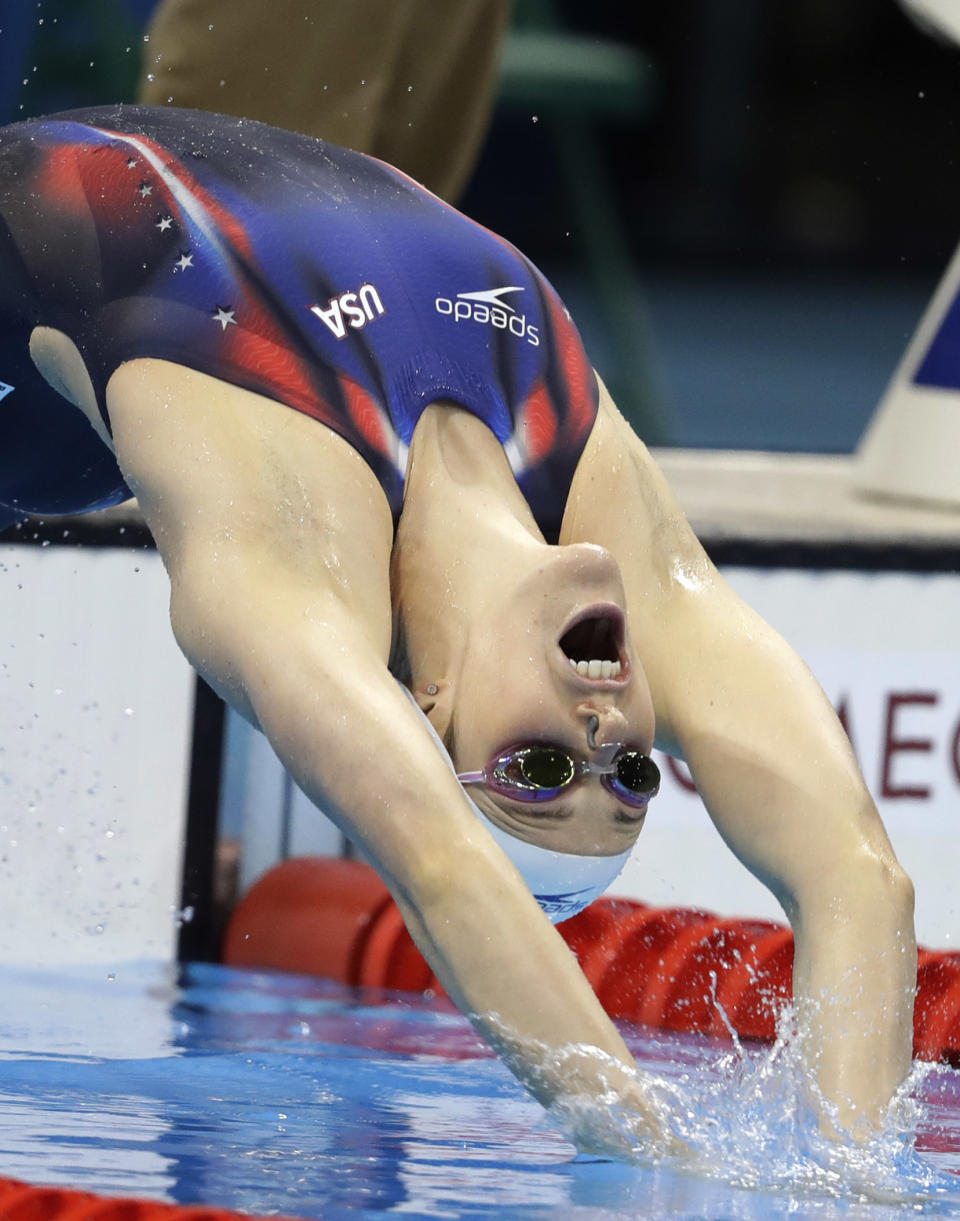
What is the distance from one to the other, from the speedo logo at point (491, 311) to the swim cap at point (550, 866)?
0.42m

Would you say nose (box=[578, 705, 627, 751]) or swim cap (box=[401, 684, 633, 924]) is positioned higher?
nose (box=[578, 705, 627, 751])

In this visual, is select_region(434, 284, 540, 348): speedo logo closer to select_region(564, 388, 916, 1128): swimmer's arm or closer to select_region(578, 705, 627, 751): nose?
select_region(564, 388, 916, 1128): swimmer's arm

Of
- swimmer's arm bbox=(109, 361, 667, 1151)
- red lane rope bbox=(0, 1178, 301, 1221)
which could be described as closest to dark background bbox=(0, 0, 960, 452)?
swimmer's arm bbox=(109, 361, 667, 1151)

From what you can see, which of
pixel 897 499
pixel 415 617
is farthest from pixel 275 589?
pixel 897 499

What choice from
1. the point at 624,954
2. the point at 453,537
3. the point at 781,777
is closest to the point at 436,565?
the point at 453,537

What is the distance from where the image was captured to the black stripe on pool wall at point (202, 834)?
129 inches

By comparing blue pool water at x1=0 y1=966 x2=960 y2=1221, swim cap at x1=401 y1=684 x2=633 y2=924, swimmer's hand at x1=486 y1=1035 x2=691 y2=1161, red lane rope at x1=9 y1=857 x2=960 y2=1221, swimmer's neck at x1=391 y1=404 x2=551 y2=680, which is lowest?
red lane rope at x1=9 y1=857 x2=960 y2=1221

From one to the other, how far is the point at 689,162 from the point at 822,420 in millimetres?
3900

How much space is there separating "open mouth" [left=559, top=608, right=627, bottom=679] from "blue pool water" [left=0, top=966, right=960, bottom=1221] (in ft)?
1.29

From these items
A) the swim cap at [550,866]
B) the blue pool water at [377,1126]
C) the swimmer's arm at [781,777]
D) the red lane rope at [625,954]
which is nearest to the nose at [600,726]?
the swim cap at [550,866]

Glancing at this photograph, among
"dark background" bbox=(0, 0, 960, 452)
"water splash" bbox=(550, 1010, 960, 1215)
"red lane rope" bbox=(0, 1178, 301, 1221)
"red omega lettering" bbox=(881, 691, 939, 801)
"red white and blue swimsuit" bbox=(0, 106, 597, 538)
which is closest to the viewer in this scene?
"red lane rope" bbox=(0, 1178, 301, 1221)

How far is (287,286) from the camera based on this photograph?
201cm

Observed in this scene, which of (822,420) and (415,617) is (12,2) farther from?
(822,420)

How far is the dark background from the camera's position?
10500mm
